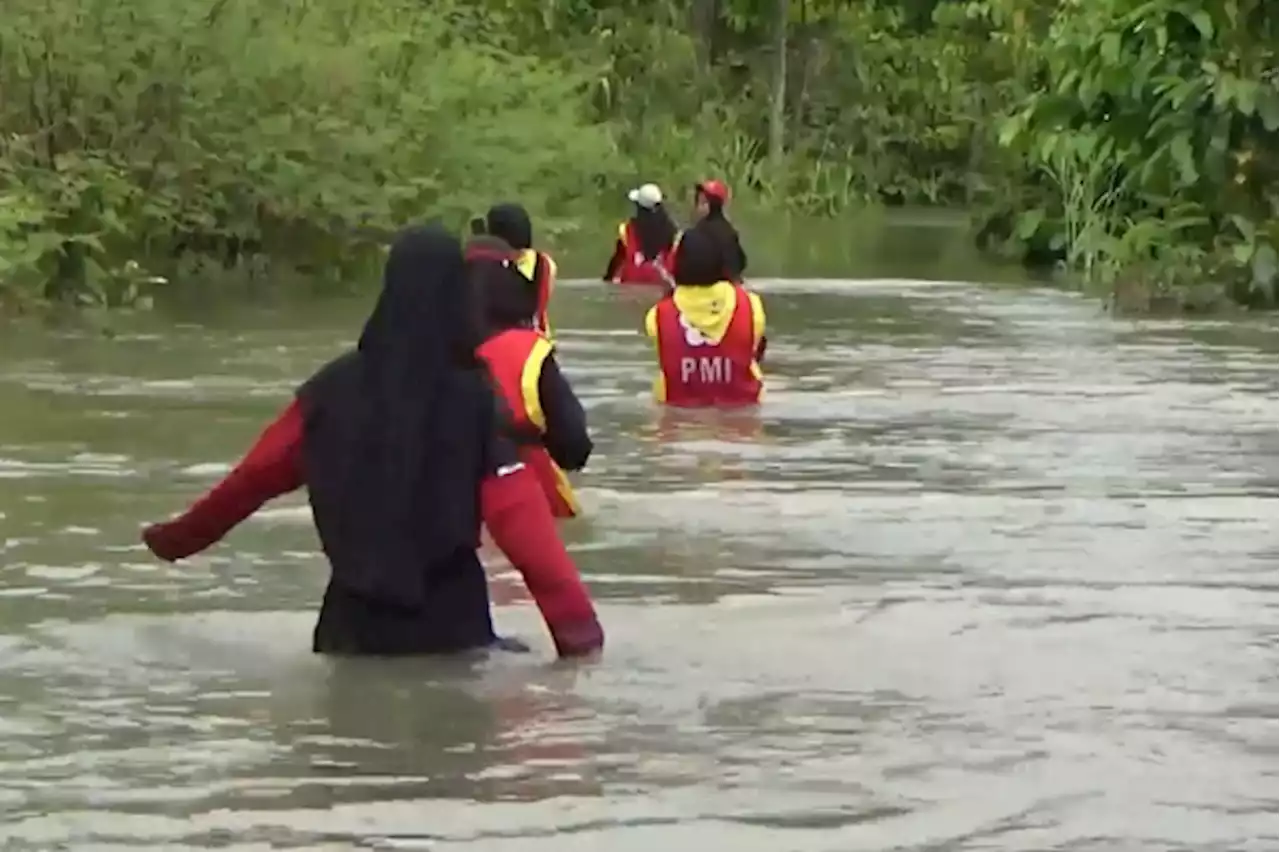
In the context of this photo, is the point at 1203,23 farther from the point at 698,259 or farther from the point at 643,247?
the point at 698,259

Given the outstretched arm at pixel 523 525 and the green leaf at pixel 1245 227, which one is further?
the green leaf at pixel 1245 227

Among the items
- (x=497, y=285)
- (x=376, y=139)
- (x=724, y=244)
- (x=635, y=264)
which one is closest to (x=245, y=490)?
(x=497, y=285)

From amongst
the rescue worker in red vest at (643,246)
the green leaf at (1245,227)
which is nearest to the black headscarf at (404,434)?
the green leaf at (1245,227)

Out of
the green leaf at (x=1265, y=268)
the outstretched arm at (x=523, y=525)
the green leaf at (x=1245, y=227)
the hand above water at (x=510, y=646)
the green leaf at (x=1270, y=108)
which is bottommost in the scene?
the green leaf at (x=1265, y=268)

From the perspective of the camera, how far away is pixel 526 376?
397 inches

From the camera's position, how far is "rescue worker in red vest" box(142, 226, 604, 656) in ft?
25.5

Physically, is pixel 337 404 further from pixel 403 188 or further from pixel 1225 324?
pixel 403 188

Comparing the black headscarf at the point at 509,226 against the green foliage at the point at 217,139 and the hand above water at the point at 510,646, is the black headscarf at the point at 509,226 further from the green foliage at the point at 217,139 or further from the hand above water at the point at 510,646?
the green foliage at the point at 217,139

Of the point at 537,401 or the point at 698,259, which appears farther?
the point at 698,259

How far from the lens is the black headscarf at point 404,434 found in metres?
7.78

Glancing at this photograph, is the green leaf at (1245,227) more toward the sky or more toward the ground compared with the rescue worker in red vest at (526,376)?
more toward the ground

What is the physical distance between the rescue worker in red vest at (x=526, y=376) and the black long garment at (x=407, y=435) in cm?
146

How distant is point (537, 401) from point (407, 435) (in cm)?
220

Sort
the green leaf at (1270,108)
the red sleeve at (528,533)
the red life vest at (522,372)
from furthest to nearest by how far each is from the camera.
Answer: the green leaf at (1270,108) < the red life vest at (522,372) < the red sleeve at (528,533)
